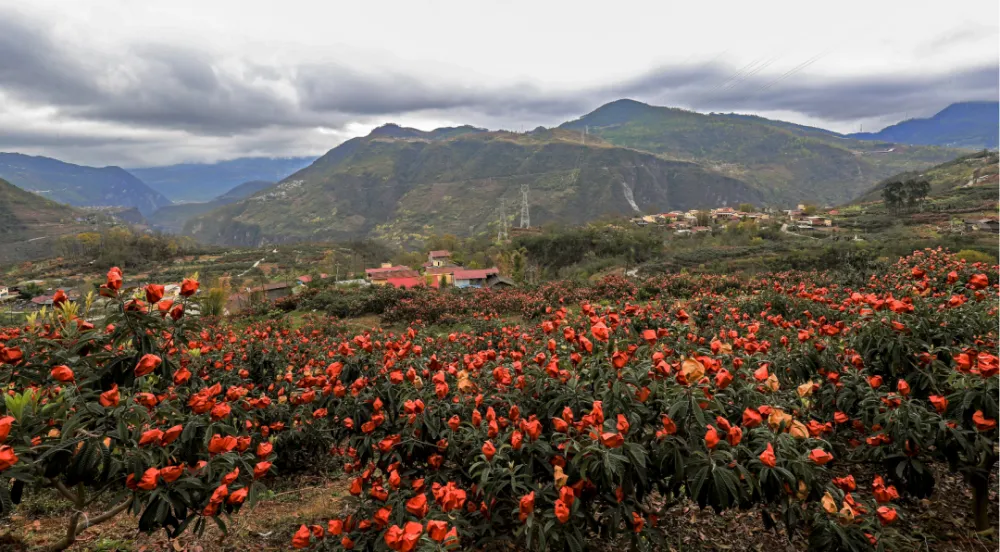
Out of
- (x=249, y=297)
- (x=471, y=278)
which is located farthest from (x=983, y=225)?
(x=249, y=297)

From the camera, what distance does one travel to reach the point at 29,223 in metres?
120

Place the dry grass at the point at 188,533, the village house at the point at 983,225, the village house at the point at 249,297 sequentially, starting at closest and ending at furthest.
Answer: the dry grass at the point at 188,533
the village house at the point at 249,297
the village house at the point at 983,225

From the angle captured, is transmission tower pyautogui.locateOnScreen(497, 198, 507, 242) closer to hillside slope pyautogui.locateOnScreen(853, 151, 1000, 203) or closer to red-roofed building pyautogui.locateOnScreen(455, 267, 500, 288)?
red-roofed building pyautogui.locateOnScreen(455, 267, 500, 288)

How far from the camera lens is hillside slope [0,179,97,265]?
337ft

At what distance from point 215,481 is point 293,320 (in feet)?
49.0

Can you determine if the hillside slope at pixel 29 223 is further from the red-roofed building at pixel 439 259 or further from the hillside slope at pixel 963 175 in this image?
the hillside slope at pixel 963 175

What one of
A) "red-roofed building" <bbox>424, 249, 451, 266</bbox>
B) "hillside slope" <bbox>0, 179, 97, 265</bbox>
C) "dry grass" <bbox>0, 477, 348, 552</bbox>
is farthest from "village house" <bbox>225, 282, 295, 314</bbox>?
"hillside slope" <bbox>0, 179, 97, 265</bbox>

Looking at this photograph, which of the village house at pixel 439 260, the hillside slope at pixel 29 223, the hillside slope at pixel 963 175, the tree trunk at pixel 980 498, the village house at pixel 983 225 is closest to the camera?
the tree trunk at pixel 980 498

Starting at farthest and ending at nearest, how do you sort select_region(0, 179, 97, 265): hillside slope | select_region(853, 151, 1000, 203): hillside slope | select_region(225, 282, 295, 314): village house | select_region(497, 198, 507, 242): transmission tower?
select_region(0, 179, 97, 265): hillside slope
select_region(497, 198, 507, 242): transmission tower
select_region(853, 151, 1000, 203): hillside slope
select_region(225, 282, 295, 314): village house

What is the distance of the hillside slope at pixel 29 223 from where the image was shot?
10281 centimetres

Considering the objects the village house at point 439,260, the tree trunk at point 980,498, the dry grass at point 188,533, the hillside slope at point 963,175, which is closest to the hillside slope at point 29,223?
the village house at point 439,260

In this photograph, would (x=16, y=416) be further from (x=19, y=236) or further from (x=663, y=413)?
(x=19, y=236)

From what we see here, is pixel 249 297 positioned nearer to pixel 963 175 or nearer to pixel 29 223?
pixel 963 175

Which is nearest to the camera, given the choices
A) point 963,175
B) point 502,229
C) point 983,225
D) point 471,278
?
point 983,225
